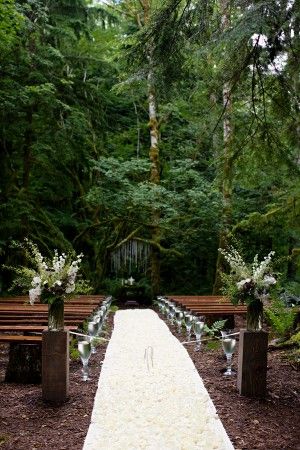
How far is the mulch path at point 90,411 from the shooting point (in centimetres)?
357

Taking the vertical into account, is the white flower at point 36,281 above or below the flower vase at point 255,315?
above

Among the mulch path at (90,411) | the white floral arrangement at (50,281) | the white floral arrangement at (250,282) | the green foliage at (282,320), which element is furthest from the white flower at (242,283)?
the green foliage at (282,320)

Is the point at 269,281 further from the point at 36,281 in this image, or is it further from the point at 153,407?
the point at 36,281

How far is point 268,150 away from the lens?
20.8 ft

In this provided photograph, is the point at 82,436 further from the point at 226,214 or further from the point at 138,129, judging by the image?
the point at 138,129

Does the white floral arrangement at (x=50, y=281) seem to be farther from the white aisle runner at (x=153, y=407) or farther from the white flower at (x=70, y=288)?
the white aisle runner at (x=153, y=407)

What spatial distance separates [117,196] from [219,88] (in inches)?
349

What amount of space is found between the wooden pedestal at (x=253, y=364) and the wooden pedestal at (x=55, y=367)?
6.07 ft

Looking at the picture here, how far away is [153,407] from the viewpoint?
14.1ft

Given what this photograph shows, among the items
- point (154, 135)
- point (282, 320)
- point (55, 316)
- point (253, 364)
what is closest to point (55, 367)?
point (55, 316)

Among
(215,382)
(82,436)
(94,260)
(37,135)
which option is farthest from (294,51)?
(94,260)

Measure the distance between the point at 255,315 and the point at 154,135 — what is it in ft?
44.3

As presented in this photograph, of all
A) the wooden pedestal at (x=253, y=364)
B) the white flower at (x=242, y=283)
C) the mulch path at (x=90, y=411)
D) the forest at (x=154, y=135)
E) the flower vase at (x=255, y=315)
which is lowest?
the mulch path at (x=90, y=411)

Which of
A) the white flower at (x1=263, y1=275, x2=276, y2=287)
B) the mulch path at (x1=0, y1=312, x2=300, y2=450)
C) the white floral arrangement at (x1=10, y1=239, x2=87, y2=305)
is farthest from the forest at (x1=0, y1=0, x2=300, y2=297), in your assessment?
the mulch path at (x1=0, y1=312, x2=300, y2=450)
